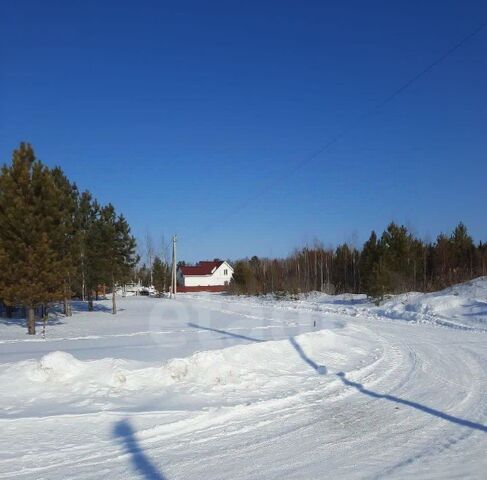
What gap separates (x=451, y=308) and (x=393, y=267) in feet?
31.9

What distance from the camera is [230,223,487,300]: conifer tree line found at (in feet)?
113

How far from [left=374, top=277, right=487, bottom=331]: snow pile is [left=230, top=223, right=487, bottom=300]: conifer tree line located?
3.25 meters

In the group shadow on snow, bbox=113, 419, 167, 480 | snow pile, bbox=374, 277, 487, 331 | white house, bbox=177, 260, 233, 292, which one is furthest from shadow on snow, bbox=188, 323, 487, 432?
white house, bbox=177, 260, 233, 292

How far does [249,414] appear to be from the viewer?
6.91 m

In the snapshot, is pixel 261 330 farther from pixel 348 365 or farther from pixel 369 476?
pixel 369 476

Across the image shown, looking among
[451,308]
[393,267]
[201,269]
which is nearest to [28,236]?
[451,308]

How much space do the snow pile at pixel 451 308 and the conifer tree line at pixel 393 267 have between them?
128 inches

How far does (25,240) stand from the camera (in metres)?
19.4

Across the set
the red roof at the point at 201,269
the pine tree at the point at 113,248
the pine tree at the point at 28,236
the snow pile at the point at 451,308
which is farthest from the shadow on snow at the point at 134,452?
the red roof at the point at 201,269

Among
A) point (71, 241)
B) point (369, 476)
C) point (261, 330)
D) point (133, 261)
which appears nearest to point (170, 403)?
point (369, 476)

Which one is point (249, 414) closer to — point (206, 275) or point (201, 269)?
point (206, 275)

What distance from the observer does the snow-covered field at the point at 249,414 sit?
493 cm

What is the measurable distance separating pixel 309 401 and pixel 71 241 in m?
19.4

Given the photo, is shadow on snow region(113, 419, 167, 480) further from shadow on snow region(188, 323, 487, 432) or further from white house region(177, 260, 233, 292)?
white house region(177, 260, 233, 292)
